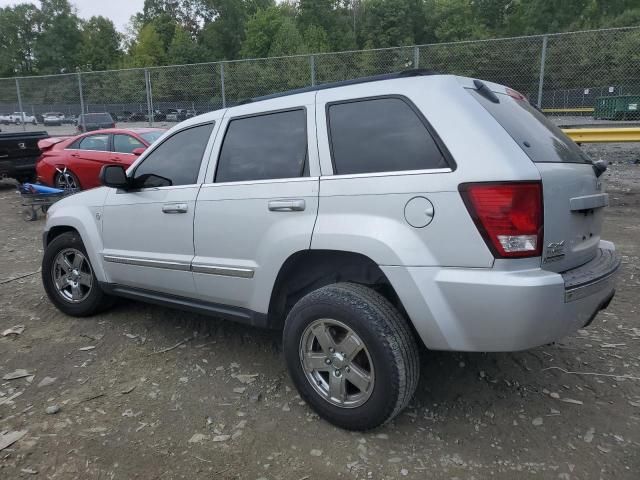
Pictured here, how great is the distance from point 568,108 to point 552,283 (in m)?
11.3

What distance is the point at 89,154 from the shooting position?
10.1 metres

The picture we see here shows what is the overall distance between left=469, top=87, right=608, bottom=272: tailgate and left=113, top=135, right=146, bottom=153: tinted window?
8.07 m

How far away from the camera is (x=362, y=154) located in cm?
271

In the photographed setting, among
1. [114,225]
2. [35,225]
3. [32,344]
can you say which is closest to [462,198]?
[114,225]

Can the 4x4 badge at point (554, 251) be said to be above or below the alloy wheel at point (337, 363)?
above

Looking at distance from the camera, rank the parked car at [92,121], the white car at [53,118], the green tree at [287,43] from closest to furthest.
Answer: the parked car at [92,121] < the white car at [53,118] < the green tree at [287,43]

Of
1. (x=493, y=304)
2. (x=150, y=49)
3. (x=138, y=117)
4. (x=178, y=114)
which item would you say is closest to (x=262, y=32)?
(x=150, y=49)

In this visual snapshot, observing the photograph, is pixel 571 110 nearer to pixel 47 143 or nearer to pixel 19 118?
pixel 47 143

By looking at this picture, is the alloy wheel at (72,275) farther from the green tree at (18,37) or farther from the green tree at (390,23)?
the green tree at (18,37)

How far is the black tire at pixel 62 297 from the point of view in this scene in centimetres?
432

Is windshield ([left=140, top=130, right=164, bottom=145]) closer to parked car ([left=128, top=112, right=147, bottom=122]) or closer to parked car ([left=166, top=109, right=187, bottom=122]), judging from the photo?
parked car ([left=166, top=109, right=187, bottom=122])

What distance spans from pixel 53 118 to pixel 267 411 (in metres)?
18.4

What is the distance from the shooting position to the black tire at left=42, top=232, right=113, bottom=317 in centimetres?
432

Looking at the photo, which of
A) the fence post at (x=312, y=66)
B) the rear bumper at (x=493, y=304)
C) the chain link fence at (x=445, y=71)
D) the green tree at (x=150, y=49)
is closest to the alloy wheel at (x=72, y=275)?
the rear bumper at (x=493, y=304)
